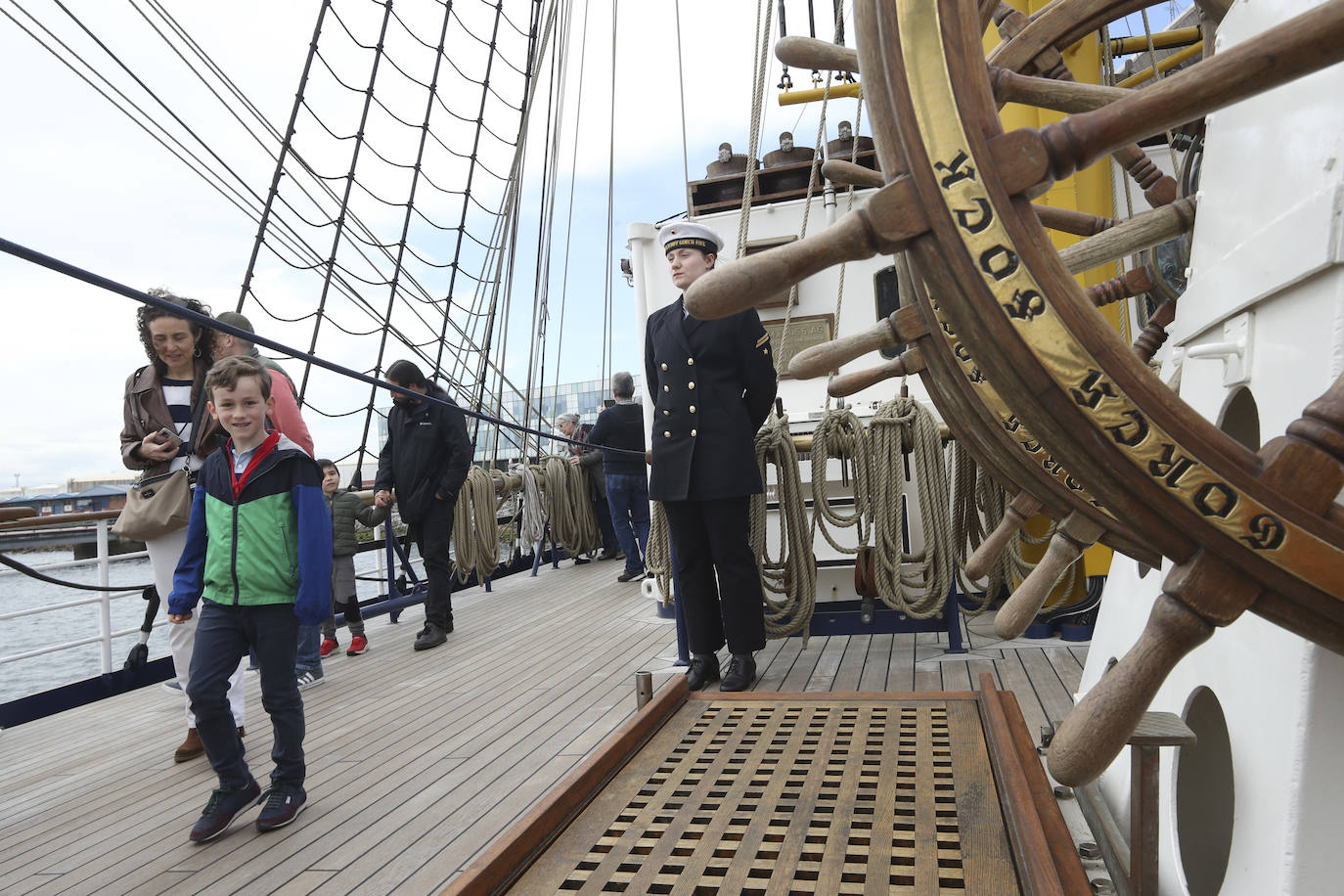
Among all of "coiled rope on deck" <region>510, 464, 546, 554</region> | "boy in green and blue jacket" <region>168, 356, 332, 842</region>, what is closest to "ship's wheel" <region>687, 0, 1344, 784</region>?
"boy in green and blue jacket" <region>168, 356, 332, 842</region>

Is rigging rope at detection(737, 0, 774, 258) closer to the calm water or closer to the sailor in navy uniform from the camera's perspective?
the sailor in navy uniform

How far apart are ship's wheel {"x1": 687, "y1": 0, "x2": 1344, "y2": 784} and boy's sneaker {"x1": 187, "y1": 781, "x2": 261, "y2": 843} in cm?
187

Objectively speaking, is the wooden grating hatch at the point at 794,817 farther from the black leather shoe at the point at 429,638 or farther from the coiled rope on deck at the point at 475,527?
the coiled rope on deck at the point at 475,527

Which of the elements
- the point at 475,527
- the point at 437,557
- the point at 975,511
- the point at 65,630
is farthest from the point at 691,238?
the point at 65,630

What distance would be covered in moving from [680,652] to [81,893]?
1856 mm

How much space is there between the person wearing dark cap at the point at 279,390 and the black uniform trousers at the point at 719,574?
1.12 metres

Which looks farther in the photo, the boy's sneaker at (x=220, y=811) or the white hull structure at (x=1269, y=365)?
the boy's sneaker at (x=220, y=811)

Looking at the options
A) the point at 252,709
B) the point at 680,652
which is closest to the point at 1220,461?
the point at 680,652

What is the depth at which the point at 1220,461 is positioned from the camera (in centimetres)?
61

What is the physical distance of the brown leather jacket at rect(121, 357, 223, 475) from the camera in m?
2.48

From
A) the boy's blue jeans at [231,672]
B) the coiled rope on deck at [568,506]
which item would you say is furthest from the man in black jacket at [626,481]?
the boy's blue jeans at [231,672]

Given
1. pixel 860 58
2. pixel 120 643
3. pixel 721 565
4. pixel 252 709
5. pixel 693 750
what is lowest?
pixel 120 643

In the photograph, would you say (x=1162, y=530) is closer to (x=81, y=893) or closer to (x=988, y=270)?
(x=988, y=270)

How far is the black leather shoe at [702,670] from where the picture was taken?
2855 mm
